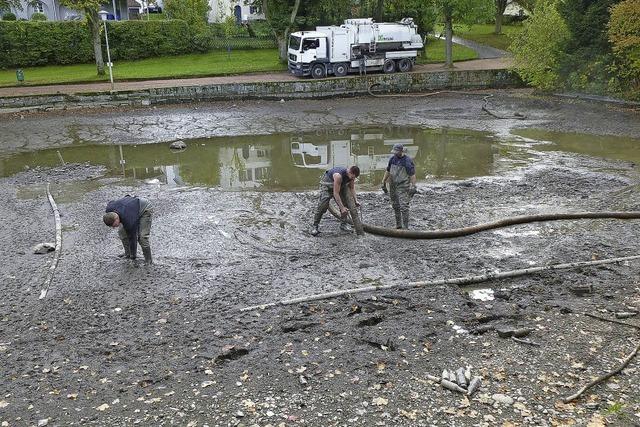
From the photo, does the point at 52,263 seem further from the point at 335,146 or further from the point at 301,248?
the point at 335,146

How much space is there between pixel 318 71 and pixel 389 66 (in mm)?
3795

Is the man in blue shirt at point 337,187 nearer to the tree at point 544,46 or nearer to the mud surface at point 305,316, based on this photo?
the mud surface at point 305,316

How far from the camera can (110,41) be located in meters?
37.6

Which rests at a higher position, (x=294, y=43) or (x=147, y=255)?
(x=294, y=43)

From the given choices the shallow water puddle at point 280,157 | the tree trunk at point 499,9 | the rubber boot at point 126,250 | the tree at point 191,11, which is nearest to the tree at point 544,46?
the shallow water puddle at point 280,157

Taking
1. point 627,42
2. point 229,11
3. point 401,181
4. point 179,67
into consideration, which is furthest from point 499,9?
point 401,181

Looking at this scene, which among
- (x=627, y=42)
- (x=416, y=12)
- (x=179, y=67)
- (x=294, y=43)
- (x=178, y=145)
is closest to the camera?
(x=178, y=145)

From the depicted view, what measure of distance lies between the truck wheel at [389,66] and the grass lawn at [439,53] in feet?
13.2

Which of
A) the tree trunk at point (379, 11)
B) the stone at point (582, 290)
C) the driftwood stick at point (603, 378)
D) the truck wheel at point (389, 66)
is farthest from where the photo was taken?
the tree trunk at point (379, 11)

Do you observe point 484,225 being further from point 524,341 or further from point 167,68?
point 167,68

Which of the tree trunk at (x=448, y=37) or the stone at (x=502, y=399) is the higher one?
the tree trunk at (x=448, y=37)

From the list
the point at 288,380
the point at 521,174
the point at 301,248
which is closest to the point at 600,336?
the point at 288,380

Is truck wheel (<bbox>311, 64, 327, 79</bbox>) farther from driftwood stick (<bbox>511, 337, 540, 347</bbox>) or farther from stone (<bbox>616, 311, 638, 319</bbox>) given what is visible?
driftwood stick (<bbox>511, 337, 540, 347</bbox>)

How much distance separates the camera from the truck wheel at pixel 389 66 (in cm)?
3025
